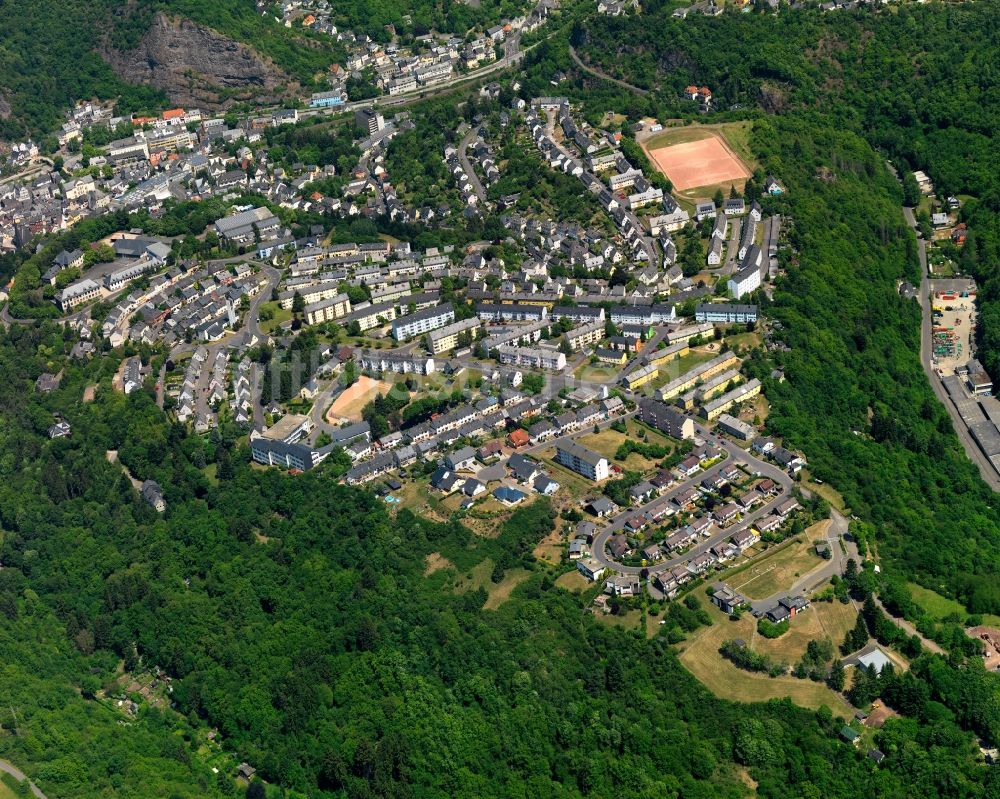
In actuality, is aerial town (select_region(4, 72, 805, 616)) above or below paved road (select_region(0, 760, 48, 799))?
Answer: above

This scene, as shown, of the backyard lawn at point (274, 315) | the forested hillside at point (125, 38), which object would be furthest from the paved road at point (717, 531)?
the forested hillside at point (125, 38)

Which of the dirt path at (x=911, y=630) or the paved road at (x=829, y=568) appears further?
the paved road at (x=829, y=568)

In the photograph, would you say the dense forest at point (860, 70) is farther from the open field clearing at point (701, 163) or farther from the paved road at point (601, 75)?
the open field clearing at point (701, 163)

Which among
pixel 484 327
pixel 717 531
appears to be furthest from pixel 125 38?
pixel 717 531

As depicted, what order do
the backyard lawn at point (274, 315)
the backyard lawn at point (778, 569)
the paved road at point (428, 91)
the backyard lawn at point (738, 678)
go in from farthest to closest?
the paved road at point (428, 91)
the backyard lawn at point (274, 315)
the backyard lawn at point (778, 569)
the backyard lawn at point (738, 678)

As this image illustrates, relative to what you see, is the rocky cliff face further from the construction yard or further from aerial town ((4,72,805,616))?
the construction yard

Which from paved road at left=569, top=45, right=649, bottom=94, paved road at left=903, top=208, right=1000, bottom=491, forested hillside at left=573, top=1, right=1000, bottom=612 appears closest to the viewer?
forested hillside at left=573, top=1, right=1000, bottom=612

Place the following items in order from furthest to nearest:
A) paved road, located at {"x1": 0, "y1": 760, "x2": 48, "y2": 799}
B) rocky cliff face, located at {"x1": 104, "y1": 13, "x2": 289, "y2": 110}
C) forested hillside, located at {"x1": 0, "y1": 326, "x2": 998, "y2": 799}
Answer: rocky cliff face, located at {"x1": 104, "y1": 13, "x2": 289, "y2": 110}
paved road, located at {"x1": 0, "y1": 760, "x2": 48, "y2": 799}
forested hillside, located at {"x1": 0, "y1": 326, "x2": 998, "y2": 799}

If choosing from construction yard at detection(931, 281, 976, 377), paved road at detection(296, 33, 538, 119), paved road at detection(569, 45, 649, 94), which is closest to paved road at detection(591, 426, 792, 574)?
construction yard at detection(931, 281, 976, 377)
